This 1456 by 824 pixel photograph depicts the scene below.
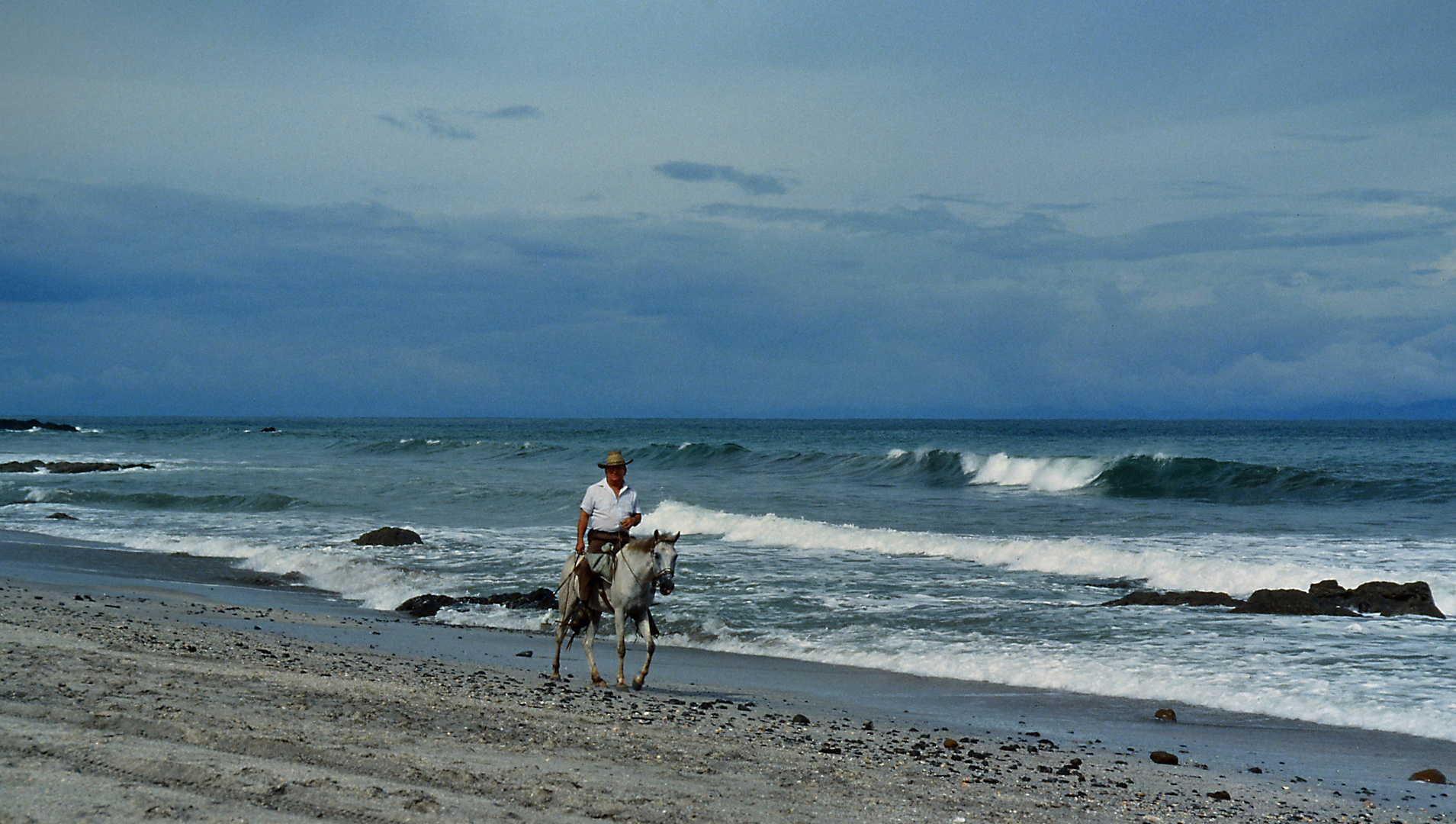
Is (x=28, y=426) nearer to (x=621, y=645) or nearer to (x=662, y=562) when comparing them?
(x=621, y=645)

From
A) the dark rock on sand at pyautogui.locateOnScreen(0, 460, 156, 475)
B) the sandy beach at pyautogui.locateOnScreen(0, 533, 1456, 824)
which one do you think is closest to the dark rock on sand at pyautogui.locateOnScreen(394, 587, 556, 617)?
the sandy beach at pyautogui.locateOnScreen(0, 533, 1456, 824)

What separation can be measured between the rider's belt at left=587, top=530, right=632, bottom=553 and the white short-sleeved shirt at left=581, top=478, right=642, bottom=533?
0.12ft

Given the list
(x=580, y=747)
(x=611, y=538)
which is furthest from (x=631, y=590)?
(x=580, y=747)

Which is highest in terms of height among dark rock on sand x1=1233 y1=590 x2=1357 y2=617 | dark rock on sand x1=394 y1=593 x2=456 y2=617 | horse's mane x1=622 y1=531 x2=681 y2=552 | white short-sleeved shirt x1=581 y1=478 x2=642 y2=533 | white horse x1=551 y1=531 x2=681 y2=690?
white short-sleeved shirt x1=581 y1=478 x2=642 y2=533

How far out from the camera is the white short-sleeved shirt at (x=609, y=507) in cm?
1006

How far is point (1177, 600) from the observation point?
15578mm

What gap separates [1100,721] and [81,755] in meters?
7.96

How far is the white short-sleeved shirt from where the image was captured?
Result: 10.1 m

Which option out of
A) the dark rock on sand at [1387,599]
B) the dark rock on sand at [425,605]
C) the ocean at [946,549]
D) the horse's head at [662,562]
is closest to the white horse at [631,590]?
the horse's head at [662,562]

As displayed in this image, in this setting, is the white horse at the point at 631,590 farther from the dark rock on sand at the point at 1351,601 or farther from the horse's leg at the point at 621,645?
the dark rock on sand at the point at 1351,601

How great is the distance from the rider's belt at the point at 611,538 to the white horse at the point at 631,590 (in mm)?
60

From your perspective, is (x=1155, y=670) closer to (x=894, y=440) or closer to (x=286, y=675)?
(x=286, y=675)

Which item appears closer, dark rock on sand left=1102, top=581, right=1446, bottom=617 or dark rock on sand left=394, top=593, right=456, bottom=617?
dark rock on sand left=1102, top=581, right=1446, bottom=617

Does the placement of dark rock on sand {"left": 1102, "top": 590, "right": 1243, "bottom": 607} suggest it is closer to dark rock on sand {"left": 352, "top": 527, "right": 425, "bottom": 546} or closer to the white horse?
the white horse
